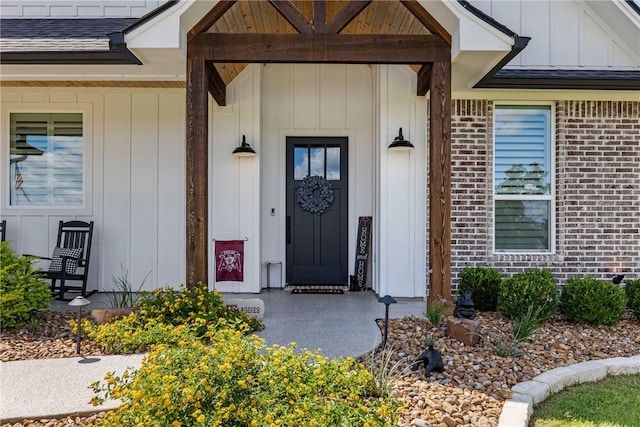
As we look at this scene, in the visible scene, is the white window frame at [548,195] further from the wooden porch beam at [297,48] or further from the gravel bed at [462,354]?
the wooden porch beam at [297,48]

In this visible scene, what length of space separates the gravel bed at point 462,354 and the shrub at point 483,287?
0.22 meters

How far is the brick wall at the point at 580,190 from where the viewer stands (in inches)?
230

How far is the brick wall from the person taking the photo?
584 cm

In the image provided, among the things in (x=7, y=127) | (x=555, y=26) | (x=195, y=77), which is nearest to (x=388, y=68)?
(x=555, y=26)

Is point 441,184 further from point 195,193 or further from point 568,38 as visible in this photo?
point 568,38

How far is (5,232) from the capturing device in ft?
20.0

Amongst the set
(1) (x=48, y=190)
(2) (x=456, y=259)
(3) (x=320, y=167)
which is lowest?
(2) (x=456, y=259)

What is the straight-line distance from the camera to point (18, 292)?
13.8 ft

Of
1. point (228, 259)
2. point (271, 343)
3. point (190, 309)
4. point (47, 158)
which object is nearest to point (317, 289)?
point (228, 259)

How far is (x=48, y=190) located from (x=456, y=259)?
19.3ft

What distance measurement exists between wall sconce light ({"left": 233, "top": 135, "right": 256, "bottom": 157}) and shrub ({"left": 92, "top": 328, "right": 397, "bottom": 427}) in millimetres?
3947

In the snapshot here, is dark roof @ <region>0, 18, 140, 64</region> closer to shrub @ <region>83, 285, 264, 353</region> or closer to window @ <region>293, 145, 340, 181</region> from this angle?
shrub @ <region>83, 285, 264, 353</region>

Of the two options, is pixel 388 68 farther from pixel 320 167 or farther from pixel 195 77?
pixel 195 77

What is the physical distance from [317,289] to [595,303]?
3.61 metres
